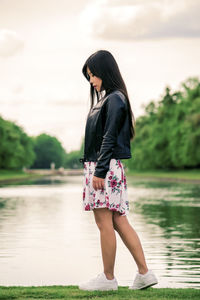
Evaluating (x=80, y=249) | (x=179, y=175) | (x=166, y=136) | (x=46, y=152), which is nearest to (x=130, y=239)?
→ (x=80, y=249)

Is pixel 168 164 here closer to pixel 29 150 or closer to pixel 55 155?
pixel 29 150

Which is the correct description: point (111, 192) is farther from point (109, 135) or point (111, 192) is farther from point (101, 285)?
point (101, 285)

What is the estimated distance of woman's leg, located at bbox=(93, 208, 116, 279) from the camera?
533 cm

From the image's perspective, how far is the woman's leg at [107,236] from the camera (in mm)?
5332

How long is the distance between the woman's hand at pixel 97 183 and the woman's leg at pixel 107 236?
22 centimetres

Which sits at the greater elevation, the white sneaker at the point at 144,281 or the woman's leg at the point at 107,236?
the woman's leg at the point at 107,236

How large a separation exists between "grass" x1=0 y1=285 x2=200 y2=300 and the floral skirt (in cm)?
66

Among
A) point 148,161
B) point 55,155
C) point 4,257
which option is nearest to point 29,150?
point 148,161

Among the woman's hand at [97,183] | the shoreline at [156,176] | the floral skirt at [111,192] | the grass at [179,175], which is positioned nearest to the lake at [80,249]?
the floral skirt at [111,192]

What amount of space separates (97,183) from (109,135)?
39 centimetres

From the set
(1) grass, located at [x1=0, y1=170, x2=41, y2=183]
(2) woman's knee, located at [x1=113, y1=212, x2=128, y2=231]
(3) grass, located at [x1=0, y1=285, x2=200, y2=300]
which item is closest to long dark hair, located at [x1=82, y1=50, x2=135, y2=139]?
(2) woman's knee, located at [x1=113, y1=212, x2=128, y2=231]

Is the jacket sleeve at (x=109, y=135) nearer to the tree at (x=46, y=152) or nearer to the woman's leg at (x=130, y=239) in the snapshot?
the woman's leg at (x=130, y=239)

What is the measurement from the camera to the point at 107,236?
5.34 metres

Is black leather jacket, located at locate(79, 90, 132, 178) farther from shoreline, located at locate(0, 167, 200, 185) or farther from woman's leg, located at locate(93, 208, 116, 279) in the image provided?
shoreline, located at locate(0, 167, 200, 185)
